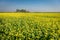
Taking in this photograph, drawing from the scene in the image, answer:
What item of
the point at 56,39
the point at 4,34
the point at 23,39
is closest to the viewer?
the point at 56,39

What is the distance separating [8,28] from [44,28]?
1168 mm

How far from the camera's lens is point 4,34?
240 inches

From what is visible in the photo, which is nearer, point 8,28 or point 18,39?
point 18,39

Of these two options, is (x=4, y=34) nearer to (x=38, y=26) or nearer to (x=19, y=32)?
(x=19, y=32)

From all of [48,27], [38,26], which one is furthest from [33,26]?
[48,27]

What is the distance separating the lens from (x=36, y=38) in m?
5.62

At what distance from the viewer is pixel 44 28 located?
227 inches

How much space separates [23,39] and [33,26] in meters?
0.69

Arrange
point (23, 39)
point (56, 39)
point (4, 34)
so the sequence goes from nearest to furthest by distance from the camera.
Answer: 1. point (56, 39)
2. point (23, 39)
3. point (4, 34)

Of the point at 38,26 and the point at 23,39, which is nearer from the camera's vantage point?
the point at 23,39

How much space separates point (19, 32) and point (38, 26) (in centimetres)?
67

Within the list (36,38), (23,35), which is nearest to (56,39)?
(36,38)

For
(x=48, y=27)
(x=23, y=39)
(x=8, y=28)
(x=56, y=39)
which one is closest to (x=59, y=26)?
(x=48, y=27)

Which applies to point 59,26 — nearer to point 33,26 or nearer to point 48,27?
A: point 48,27
